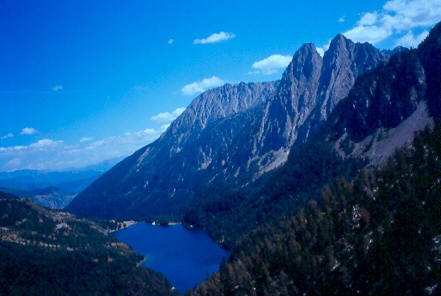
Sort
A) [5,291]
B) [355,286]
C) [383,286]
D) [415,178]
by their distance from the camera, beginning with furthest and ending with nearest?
[5,291]
[415,178]
[355,286]
[383,286]

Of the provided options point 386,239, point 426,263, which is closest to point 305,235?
point 386,239


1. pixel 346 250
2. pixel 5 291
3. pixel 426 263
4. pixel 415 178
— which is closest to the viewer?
pixel 426 263

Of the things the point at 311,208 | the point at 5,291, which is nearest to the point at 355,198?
the point at 311,208

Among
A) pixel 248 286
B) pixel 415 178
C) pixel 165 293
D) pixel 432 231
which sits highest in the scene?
pixel 415 178

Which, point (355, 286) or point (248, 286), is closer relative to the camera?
point (355, 286)

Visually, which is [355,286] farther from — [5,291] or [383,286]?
[5,291]

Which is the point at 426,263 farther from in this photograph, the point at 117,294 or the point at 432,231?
the point at 117,294

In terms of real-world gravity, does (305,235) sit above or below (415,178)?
below
